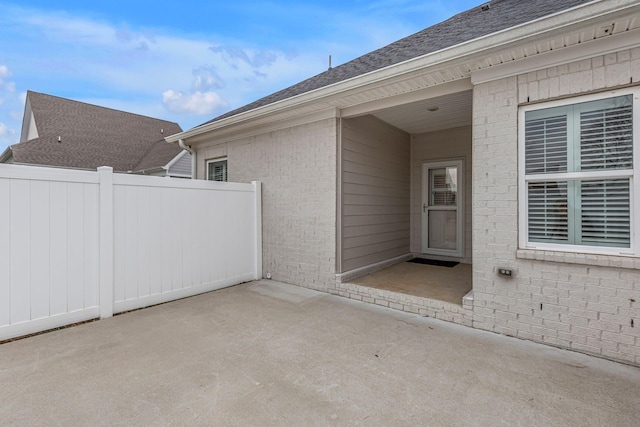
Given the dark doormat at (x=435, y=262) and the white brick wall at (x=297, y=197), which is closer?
the white brick wall at (x=297, y=197)

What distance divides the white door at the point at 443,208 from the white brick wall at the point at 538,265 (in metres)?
2.79

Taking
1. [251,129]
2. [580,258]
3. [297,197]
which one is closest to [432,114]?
[297,197]

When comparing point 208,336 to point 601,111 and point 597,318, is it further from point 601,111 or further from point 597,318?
point 601,111

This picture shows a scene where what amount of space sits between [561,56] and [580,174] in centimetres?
104

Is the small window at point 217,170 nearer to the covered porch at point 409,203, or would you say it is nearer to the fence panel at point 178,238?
the fence panel at point 178,238

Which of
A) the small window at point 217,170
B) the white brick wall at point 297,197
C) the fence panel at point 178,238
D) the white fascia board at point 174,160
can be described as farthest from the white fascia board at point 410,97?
the white fascia board at point 174,160

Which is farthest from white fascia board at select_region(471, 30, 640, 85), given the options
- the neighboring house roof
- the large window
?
the neighboring house roof

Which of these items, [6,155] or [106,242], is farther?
[6,155]

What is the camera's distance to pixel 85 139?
44.3ft

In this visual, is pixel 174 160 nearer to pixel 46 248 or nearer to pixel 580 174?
pixel 46 248

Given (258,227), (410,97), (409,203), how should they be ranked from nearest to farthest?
1. (410,97)
2. (258,227)
3. (409,203)

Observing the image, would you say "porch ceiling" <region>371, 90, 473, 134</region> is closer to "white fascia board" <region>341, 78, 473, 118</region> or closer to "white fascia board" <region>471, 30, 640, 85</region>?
"white fascia board" <region>341, 78, 473, 118</region>

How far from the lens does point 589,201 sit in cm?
272

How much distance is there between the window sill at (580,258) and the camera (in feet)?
8.09
